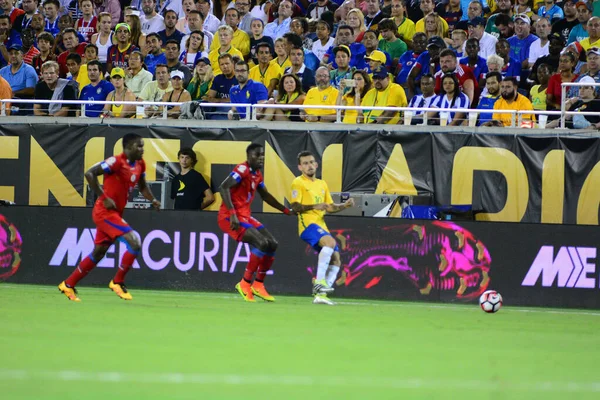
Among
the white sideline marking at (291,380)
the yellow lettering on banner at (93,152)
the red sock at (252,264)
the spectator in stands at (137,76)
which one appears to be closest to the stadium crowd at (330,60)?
the spectator in stands at (137,76)

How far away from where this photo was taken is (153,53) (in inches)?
846

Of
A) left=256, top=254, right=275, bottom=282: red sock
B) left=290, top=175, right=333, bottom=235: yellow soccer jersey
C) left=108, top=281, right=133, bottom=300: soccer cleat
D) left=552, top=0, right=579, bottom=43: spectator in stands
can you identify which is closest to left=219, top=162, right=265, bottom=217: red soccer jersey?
left=290, top=175, right=333, bottom=235: yellow soccer jersey

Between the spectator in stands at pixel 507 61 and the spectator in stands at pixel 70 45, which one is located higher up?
the spectator in stands at pixel 507 61

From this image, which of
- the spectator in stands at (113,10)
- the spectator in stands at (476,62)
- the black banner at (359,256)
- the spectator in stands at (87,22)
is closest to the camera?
the black banner at (359,256)

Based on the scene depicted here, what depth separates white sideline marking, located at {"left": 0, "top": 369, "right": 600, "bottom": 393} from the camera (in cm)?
719

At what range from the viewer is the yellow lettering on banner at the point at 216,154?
19.0 meters

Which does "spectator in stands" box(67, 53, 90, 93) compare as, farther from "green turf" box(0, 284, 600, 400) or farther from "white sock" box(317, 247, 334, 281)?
"white sock" box(317, 247, 334, 281)

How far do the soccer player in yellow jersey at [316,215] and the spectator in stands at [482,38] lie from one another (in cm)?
663

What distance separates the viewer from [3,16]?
23.8 m

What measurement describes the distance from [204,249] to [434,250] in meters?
3.83

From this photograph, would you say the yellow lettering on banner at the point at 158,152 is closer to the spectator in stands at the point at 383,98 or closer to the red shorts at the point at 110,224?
the spectator in stands at the point at 383,98

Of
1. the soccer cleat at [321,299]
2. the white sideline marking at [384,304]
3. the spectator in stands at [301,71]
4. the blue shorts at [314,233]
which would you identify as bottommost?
the white sideline marking at [384,304]

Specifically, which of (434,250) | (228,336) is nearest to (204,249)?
(434,250)

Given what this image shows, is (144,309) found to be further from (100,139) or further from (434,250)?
(100,139)
